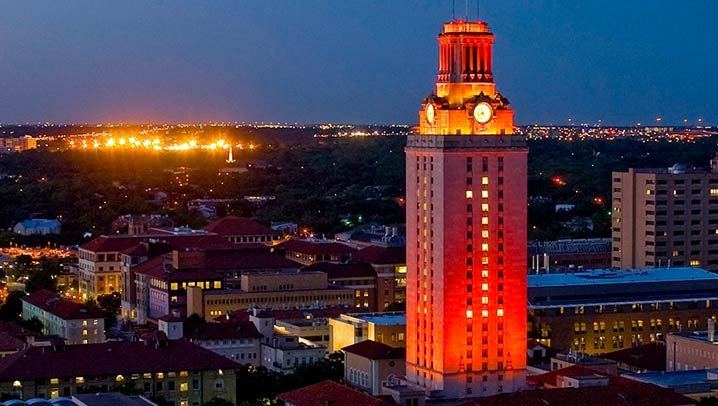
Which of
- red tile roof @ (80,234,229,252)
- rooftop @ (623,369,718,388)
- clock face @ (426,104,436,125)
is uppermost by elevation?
clock face @ (426,104,436,125)

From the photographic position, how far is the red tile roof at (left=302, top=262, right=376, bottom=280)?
131 metres

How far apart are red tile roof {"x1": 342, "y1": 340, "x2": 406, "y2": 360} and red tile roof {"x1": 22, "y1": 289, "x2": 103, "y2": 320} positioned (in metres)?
24.5

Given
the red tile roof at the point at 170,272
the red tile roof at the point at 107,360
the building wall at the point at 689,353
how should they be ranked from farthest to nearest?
the red tile roof at the point at 170,272, the building wall at the point at 689,353, the red tile roof at the point at 107,360

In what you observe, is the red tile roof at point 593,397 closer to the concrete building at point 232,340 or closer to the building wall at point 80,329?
the concrete building at point 232,340

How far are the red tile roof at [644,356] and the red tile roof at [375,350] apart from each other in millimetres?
12223

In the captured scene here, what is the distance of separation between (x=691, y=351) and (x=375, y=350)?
16613 millimetres

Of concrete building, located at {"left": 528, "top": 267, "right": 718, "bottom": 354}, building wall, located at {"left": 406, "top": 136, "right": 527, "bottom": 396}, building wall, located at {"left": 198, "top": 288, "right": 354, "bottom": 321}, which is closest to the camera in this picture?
building wall, located at {"left": 406, "top": 136, "right": 527, "bottom": 396}

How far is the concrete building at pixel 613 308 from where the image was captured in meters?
107

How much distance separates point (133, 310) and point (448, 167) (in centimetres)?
5263

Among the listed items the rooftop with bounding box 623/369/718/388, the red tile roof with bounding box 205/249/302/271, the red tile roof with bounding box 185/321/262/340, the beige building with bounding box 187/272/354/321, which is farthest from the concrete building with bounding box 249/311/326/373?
the red tile roof with bounding box 205/249/302/271

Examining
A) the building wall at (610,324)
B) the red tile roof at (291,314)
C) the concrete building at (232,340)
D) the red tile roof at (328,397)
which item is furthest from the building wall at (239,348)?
the red tile roof at (328,397)

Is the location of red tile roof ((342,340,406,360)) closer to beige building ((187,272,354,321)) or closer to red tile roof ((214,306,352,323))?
red tile roof ((214,306,352,323))

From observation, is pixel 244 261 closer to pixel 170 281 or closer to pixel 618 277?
pixel 170 281

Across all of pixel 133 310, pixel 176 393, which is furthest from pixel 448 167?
pixel 133 310
